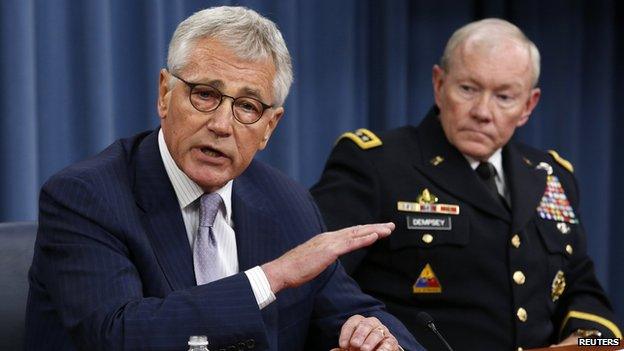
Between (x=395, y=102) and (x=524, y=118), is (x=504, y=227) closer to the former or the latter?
(x=524, y=118)

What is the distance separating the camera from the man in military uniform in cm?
290

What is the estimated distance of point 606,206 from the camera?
465 cm

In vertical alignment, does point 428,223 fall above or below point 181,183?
below

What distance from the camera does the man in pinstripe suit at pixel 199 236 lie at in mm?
Result: 1889

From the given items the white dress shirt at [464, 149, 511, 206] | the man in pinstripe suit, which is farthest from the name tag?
the man in pinstripe suit

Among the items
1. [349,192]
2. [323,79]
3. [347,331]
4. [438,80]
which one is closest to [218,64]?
[347,331]

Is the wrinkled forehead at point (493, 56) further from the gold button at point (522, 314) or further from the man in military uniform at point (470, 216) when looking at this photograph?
the gold button at point (522, 314)

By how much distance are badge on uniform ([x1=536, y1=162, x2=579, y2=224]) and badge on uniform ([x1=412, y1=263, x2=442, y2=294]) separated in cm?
43

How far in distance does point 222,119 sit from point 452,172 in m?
1.11

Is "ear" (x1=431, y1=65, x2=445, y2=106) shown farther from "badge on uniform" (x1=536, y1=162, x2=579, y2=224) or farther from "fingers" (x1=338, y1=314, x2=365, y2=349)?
"fingers" (x1=338, y1=314, x2=365, y2=349)

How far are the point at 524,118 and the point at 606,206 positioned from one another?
1675mm

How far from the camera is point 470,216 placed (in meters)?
2.96

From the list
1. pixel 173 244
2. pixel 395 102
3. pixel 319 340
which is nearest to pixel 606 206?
pixel 395 102

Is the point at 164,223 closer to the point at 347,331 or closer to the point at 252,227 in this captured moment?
the point at 252,227
